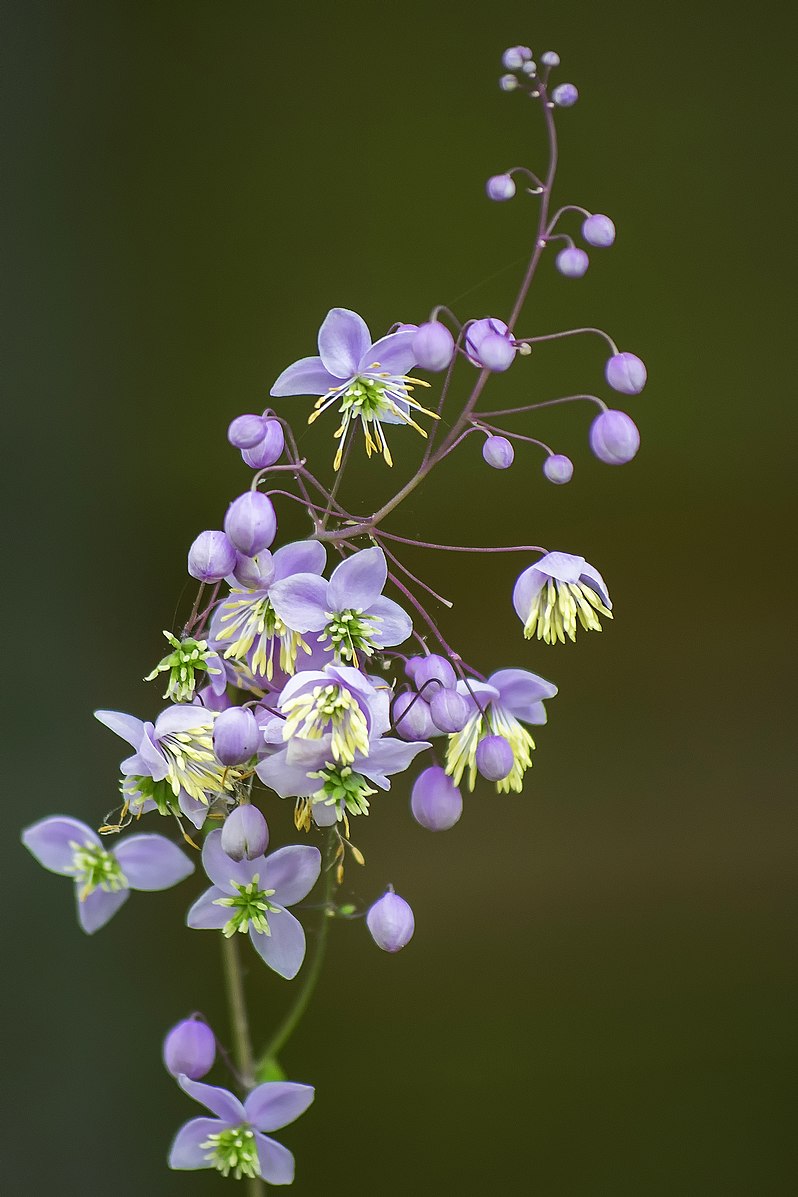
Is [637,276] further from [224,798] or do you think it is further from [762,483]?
[224,798]

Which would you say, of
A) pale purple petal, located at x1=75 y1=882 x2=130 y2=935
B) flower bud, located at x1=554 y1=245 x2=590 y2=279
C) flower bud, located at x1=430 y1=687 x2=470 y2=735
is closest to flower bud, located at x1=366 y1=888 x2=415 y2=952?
flower bud, located at x1=430 y1=687 x2=470 y2=735

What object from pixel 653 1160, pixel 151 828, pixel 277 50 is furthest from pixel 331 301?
pixel 653 1160

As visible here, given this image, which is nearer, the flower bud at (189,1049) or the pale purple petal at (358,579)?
the pale purple petal at (358,579)

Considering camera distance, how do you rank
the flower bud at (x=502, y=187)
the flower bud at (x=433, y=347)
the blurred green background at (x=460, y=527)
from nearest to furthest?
the flower bud at (x=433, y=347)
the flower bud at (x=502, y=187)
the blurred green background at (x=460, y=527)

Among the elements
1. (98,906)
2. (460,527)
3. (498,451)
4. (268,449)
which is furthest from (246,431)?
(460,527)

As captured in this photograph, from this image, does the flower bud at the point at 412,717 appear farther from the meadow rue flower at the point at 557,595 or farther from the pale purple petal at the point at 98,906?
the pale purple petal at the point at 98,906

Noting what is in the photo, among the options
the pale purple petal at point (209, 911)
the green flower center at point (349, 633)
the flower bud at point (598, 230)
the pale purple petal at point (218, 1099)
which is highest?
the flower bud at point (598, 230)

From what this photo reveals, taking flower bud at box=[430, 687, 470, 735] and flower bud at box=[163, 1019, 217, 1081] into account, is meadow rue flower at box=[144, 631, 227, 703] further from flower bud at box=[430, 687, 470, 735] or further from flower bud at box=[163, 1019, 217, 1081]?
flower bud at box=[163, 1019, 217, 1081]

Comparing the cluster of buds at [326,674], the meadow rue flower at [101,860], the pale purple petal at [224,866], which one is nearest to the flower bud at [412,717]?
the cluster of buds at [326,674]
